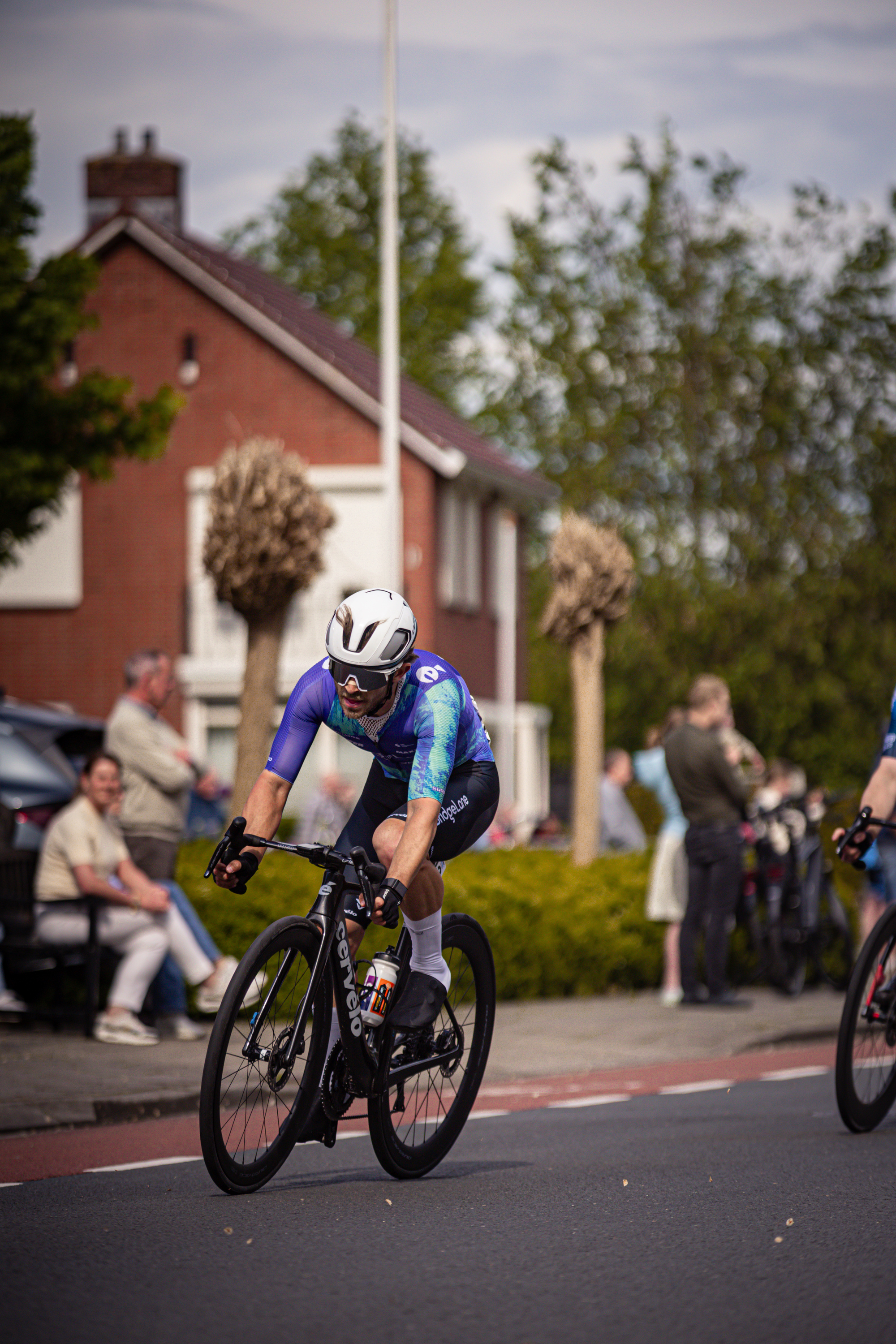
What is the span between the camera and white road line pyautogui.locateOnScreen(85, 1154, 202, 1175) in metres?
7.25

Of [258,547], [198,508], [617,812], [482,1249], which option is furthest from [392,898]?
[198,508]

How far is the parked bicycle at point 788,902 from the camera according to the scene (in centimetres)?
1488

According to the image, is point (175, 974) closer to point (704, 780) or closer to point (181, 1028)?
point (181, 1028)

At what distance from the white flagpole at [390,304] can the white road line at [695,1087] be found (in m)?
11.1

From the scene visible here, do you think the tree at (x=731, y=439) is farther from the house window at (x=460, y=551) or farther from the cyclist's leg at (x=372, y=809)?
the cyclist's leg at (x=372, y=809)

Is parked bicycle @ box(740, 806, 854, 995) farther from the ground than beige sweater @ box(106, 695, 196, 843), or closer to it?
closer to it

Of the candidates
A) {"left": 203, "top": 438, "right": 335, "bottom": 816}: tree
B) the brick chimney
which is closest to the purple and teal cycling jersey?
{"left": 203, "top": 438, "right": 335, "bottom": 816}: tree

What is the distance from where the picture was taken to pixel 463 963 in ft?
23.5

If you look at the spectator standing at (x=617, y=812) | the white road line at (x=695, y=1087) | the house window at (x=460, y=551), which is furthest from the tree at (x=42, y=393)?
the house window at (x=460, y=551)

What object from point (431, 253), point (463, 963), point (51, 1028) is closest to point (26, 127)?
point (51, 1028)

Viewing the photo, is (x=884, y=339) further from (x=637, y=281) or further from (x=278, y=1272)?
(x=278, y=1272)

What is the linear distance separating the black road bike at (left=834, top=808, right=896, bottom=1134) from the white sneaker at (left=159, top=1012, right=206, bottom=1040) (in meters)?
4.47

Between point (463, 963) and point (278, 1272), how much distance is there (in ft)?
6.77

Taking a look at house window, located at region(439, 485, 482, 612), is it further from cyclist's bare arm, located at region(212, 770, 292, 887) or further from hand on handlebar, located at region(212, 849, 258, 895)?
hand on handlebar, located at region(212, 849, 258, 895)
